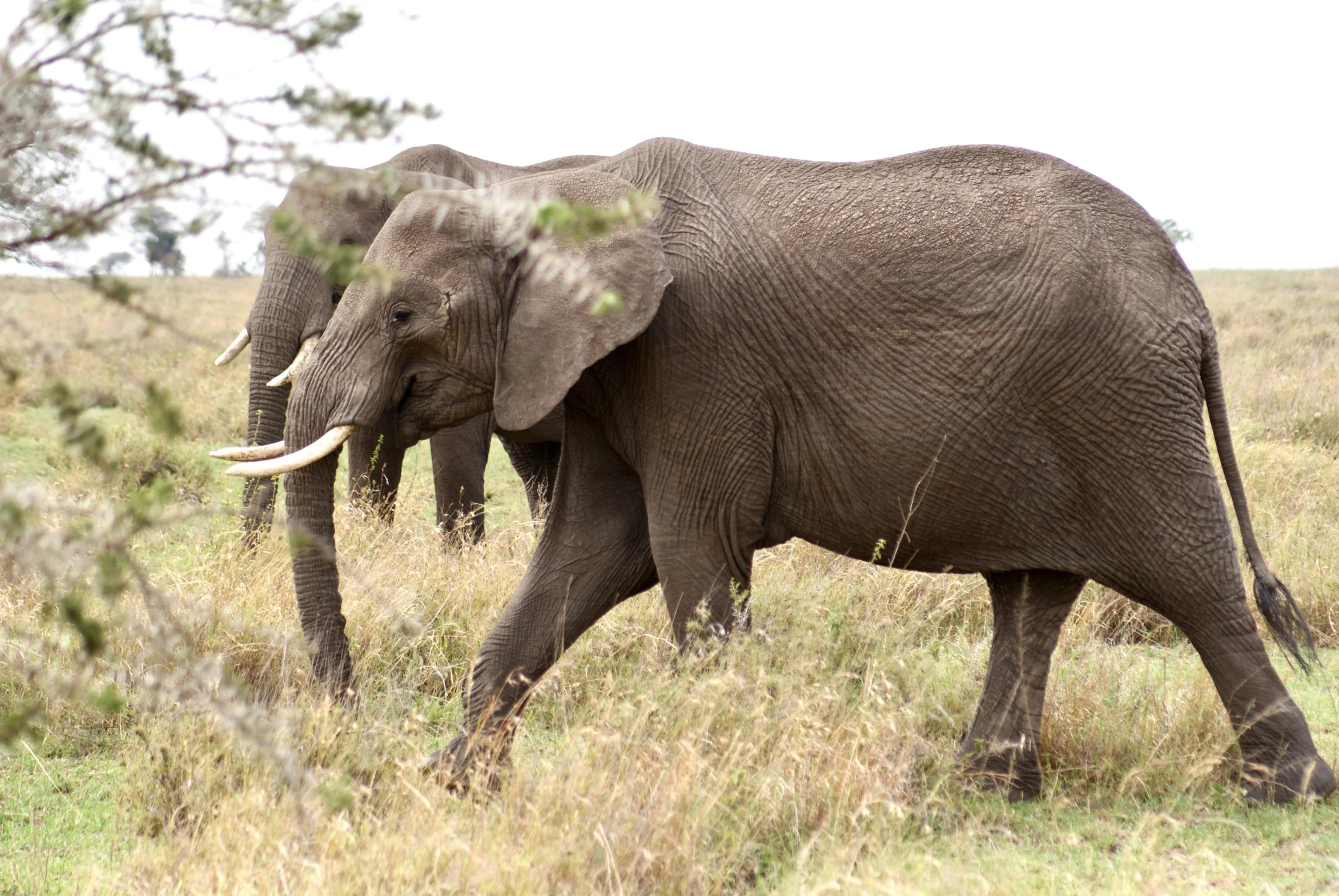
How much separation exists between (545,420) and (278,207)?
4053 millimetres

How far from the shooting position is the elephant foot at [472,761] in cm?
369

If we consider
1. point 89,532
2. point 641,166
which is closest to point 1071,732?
point 641,166

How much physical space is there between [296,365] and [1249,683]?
14.9ft

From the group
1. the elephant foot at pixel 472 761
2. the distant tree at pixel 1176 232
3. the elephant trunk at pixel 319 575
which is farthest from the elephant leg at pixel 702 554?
the distant tree at pixel 1176 232

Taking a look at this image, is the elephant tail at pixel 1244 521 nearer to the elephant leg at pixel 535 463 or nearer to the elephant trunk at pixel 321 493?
the elephant trunk at pixel 321 493

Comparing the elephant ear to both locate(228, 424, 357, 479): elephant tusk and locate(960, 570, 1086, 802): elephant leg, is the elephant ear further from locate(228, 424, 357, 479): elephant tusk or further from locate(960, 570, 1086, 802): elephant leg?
locate(960, 570, 1086, 802): elephant leg

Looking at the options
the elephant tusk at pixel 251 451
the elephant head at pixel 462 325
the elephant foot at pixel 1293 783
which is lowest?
the elephant foot at pixel 1293 783

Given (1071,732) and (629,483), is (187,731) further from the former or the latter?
(1071,732)

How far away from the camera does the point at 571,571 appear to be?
14.3 ft

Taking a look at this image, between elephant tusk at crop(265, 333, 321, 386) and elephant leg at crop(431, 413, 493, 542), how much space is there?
89 cm

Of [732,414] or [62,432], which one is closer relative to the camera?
[62,432]

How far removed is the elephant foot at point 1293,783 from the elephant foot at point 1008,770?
62 cm

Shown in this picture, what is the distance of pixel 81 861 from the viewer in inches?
143

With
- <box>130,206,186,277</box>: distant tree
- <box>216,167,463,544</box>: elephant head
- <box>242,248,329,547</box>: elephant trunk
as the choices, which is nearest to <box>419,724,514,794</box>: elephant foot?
<box>130,206,186,277</box>: distant tree
